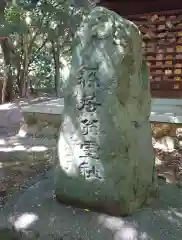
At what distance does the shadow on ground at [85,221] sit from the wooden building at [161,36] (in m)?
5.27

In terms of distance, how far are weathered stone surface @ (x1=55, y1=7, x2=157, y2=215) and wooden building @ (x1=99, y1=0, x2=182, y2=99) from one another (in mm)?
5308

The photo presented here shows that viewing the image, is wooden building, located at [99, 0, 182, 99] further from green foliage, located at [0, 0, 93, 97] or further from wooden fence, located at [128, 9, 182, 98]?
green foliage, located at [0, 0, 93, 97]

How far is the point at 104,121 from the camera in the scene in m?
2.07

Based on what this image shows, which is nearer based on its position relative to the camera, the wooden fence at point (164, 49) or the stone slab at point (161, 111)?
the stone slab at point (161, 111)

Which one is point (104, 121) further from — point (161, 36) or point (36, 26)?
point (36, 26)

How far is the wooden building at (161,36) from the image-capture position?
280 inches

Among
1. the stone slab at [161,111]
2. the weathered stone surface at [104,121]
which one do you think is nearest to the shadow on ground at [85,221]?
the weathered stone surface at [104,121]

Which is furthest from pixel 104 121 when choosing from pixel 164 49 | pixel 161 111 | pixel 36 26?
pixel 36 26

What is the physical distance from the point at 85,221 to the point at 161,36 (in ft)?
19.9

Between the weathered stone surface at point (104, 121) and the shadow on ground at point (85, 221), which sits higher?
the weathered stone surface at point (104, 121)

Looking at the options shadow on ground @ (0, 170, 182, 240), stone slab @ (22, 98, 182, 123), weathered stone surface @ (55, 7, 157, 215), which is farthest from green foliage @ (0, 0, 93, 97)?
shadow on ground @ (0, 170, 182, 240)

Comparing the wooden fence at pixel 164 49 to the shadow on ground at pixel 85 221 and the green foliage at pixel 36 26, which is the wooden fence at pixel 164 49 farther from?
the shadow on ground at pixel 85 221

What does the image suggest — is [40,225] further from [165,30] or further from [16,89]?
[16,89]

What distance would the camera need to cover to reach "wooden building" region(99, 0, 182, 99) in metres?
7.11
